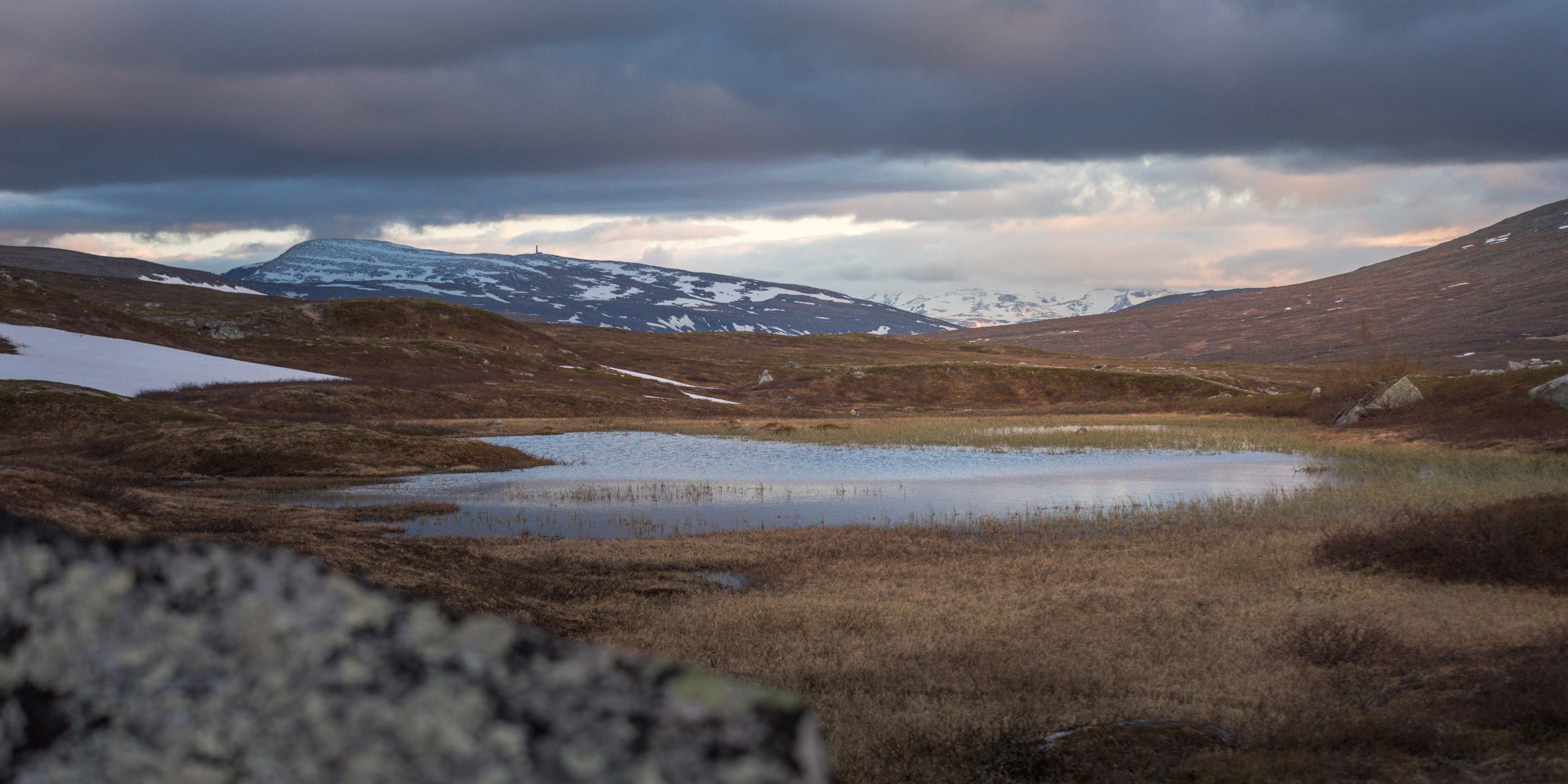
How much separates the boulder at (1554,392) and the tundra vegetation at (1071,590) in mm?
824

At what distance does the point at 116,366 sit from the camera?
201ft

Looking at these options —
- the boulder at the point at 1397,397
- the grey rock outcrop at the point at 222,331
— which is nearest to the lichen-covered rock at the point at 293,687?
the boulder at the point at 1397,397

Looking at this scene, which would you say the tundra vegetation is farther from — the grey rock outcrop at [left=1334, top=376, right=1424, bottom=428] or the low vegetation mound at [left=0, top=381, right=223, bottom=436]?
the grey rock outcrop at [left=1334, top=376, right=1424, bottom=428]

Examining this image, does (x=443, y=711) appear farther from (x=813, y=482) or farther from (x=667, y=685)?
(x=813, y=482)

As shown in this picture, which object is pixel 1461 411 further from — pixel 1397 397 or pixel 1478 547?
pixel 1478 547

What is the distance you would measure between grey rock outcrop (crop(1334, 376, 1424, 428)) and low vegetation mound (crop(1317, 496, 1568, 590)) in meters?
37.4

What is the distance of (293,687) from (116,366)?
236 ft

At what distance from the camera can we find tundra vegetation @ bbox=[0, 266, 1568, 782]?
8484mm

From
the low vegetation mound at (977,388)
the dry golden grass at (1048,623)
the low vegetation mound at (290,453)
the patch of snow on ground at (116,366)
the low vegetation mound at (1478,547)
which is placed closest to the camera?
the dry golden grass at (1048,623)

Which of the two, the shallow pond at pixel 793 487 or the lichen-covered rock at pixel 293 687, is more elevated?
the lichen-covered rock at pixel 293 687

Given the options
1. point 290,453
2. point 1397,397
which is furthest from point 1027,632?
point 1397,397

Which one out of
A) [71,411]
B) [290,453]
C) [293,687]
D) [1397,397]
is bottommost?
[290,453]

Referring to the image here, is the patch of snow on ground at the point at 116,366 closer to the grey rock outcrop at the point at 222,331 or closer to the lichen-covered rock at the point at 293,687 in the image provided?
the grey rock outcrop at the point at 222,331

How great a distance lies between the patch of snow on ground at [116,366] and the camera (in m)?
54.5
